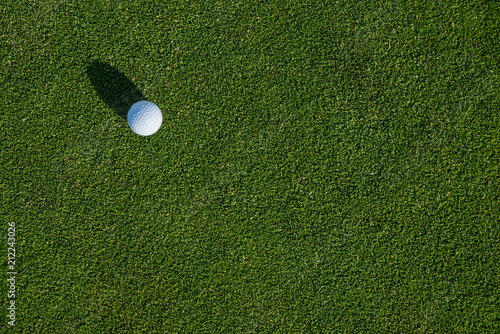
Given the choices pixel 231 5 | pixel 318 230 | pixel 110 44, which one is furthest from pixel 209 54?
pixel 318 230

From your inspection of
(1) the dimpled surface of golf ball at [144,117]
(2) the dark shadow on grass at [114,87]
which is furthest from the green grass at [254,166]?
(1) the dimpled surface of golf ball at [144,117]

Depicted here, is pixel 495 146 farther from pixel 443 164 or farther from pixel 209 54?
pixel 209 54

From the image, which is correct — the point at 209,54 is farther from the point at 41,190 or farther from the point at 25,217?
the point at 25,217

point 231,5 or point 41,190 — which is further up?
point 231,5

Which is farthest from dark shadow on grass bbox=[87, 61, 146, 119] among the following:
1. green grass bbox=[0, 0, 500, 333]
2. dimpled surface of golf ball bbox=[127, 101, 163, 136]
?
dimpled surface of golf ball bbox=[127, 101, 163, 136]

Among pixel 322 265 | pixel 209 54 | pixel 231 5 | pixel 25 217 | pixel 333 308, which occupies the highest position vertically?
pixel 231 5
